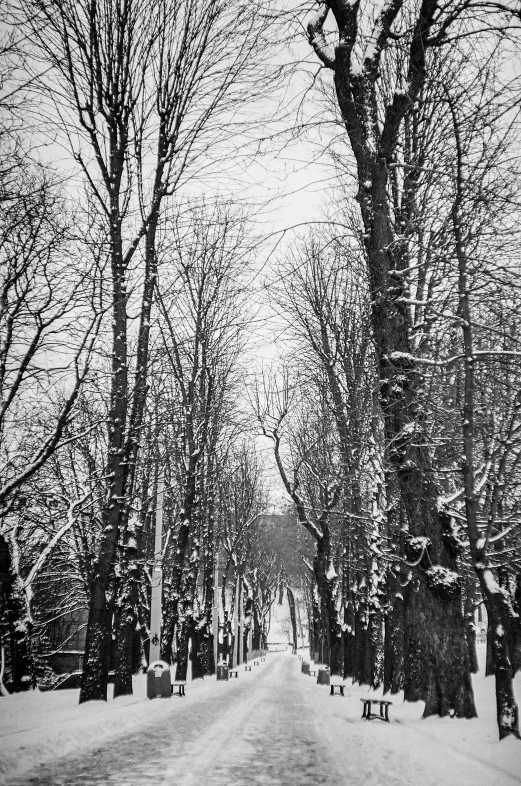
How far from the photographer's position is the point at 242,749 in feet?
25.7

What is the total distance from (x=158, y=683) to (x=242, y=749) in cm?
886

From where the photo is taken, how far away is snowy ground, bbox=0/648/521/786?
592 centimetres

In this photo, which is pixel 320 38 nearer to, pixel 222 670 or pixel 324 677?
pixel 324 677

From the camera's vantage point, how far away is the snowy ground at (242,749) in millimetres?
5922

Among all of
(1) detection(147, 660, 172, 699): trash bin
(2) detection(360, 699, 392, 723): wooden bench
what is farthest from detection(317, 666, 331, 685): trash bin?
(2) detection(360, 699, 392, 723): wooden bench

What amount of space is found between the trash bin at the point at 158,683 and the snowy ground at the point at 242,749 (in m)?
3.14

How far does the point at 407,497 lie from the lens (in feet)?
33.0

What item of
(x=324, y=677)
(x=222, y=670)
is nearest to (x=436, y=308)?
(x=324, y=677)

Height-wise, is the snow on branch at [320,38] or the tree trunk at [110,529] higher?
the snow on branch at [320,38]

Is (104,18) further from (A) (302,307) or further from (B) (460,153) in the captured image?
(A) (302,307)

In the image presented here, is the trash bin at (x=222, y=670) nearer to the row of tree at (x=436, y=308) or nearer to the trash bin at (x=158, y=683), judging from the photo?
the trash bin at (x=158, y=683)

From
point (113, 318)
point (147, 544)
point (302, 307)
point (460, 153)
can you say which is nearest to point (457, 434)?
point (460, 153)

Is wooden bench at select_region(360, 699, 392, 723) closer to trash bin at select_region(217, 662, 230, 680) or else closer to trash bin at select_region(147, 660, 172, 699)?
trash bin at select_region(147, 660, 172, 699)

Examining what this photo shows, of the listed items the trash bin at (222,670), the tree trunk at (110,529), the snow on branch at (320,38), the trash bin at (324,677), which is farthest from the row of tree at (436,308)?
the trash bin at (222,670)
